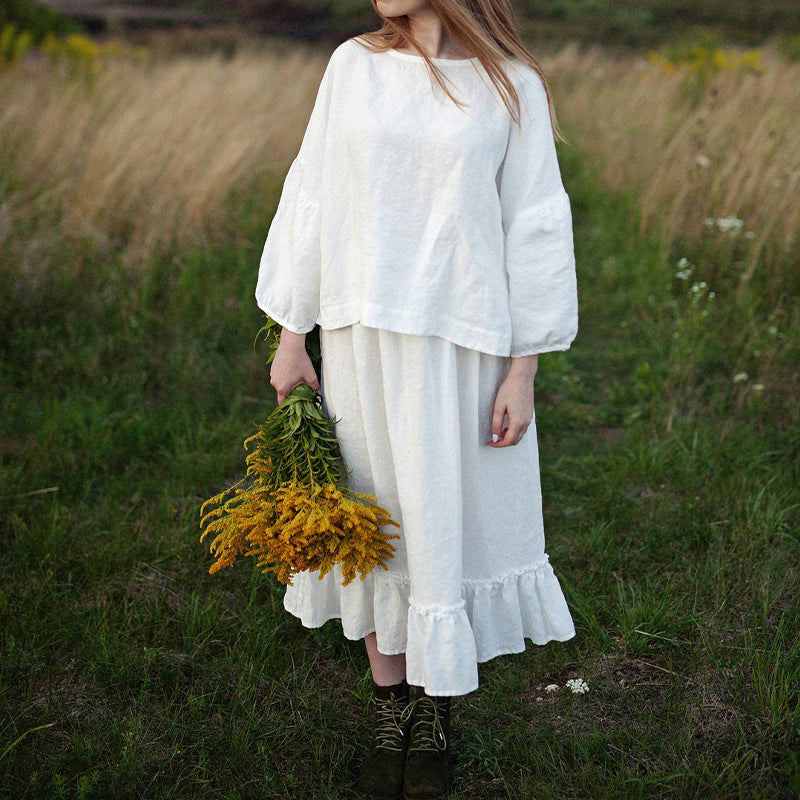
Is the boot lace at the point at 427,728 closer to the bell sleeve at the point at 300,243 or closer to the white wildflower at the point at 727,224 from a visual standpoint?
the bell sleeve at the point at 300,243

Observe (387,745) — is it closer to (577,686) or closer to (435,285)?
(577,686)

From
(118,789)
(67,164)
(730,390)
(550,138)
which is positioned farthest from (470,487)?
(67,164)

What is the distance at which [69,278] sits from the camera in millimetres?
3898

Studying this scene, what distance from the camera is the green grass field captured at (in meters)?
1.92

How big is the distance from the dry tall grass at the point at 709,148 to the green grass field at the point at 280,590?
2.14 feet

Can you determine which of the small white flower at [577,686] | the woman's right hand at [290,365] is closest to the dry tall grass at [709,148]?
the small white flower at [577,686]

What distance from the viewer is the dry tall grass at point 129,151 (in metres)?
4.39

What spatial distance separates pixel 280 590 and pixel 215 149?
3555mm

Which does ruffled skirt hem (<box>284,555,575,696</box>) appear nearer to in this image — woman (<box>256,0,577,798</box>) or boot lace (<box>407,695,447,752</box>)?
woman (<box>256,0,577,798</box>)

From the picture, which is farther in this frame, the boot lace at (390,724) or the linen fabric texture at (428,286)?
the boot lace at (390,724)

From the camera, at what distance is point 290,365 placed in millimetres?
1793

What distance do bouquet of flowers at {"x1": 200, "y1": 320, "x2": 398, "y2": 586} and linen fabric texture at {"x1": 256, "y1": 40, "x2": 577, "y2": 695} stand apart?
0.20ft

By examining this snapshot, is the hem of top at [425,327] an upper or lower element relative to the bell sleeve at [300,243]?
lower

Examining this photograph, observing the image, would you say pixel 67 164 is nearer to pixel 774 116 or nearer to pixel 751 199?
pixel 751 199
